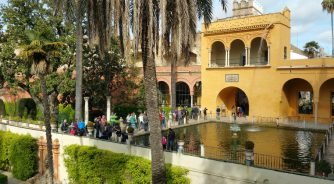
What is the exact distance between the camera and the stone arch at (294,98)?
31656 millimetres

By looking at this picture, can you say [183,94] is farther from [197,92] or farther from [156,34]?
[156,34]

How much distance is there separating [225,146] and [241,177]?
305 inches

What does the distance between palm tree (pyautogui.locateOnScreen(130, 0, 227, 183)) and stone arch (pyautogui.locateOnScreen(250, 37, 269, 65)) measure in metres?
24.0

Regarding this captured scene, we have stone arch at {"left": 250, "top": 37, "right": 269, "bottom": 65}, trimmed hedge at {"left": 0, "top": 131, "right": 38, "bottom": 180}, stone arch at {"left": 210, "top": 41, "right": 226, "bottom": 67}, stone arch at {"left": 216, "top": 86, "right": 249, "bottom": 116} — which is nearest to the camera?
trimmed hedge at {"left": 0, "top": 131, "right": 38, "bottom": 180}

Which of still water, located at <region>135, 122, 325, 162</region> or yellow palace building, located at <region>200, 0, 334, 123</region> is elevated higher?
yellow palace building, located at <region>200, 0, 334, 123</region>

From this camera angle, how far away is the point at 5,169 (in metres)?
24.4

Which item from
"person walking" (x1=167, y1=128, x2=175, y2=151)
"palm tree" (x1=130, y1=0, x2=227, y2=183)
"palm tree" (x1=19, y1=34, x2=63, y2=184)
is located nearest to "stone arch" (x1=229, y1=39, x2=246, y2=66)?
"person walking" (x1=167, y1=128, x2=175, y2=151)

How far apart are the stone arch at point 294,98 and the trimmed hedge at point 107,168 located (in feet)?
66.2

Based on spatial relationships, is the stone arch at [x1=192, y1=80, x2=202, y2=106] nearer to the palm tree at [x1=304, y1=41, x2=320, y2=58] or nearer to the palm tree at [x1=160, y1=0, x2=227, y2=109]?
the palm tree at [x1=304, y1=41, x2=320, y2=58]

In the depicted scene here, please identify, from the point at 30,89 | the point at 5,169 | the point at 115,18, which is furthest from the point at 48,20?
the point at 115,18

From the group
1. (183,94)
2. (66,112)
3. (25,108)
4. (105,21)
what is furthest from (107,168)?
(183,94)

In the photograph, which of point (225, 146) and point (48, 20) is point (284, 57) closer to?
point (225, 146)

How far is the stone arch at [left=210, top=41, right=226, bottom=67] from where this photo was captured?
37.1 meters

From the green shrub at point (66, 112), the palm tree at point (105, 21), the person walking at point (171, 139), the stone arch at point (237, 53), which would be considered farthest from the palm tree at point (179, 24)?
the stone arch at point (237, 53)
